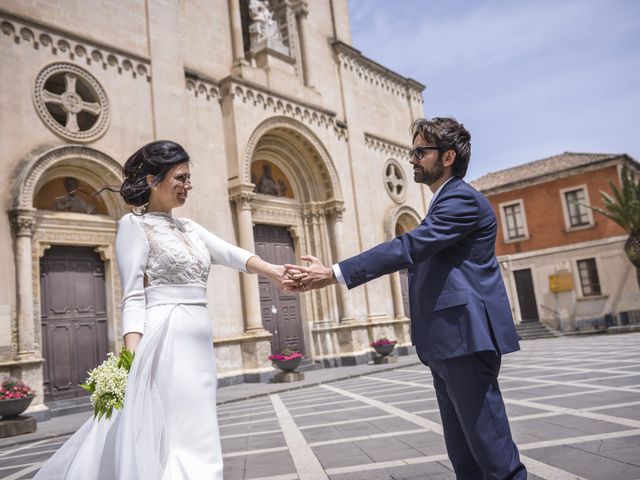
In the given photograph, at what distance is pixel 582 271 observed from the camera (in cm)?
2900

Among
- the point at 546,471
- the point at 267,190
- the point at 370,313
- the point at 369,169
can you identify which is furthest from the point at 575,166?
the point at 546,471

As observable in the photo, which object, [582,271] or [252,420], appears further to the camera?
[582,271]

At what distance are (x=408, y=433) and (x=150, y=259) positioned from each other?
3.90 meters

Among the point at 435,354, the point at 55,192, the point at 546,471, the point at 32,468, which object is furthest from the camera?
the point at 55,192

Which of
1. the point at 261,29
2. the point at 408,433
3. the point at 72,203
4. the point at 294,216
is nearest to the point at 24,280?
the point at 72,203

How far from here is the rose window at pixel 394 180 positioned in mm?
22859

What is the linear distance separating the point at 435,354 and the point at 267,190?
15811mm

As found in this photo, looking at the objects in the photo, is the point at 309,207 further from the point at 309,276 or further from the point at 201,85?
the point at 309,276

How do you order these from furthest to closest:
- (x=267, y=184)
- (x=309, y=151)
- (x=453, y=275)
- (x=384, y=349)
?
(x=309, y=151) → (x=267, y=184) → (x=384, y=349) → (x=453, y=275)

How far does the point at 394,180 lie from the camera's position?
76.5ft

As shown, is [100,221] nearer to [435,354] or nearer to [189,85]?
[189,85]

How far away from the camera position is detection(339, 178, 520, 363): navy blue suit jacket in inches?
106

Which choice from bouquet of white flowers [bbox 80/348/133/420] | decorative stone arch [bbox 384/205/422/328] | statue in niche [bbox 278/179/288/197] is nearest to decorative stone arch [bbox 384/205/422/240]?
decorative stone arch [bbox 384/205/422/328]

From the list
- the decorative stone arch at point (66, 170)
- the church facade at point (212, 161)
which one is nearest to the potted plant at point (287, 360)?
the church facade at point (212, 161)
